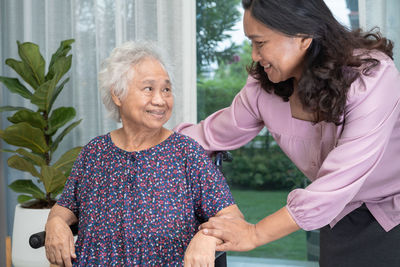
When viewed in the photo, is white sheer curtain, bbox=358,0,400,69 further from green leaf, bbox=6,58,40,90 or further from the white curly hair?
A: green leaf, bbox=6,58,40,90

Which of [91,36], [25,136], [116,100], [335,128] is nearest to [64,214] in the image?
[116,100]

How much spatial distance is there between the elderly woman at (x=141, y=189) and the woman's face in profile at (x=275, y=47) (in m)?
0.46

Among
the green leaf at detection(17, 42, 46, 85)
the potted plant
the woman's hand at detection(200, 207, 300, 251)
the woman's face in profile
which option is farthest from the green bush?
the woman's face in profile

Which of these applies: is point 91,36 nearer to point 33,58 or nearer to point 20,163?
point 33,58

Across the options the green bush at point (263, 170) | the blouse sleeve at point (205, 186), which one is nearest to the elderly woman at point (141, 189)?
the blouse sleeve at point (205, 186)

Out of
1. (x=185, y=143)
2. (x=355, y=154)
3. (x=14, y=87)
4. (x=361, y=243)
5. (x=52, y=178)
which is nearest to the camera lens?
(x=355, y=154)

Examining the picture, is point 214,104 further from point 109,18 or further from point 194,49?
point 109,18

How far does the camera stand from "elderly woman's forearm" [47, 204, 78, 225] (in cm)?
182

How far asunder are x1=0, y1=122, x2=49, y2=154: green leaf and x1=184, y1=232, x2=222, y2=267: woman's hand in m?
1.46

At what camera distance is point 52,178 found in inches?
103

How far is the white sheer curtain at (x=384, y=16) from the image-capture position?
8.27 feet

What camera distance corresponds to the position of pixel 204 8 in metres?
3.05

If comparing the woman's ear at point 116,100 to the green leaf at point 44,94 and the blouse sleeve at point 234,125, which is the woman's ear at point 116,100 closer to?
the blouse sleeve at point 234,125

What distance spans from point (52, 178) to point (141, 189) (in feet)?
3.57
